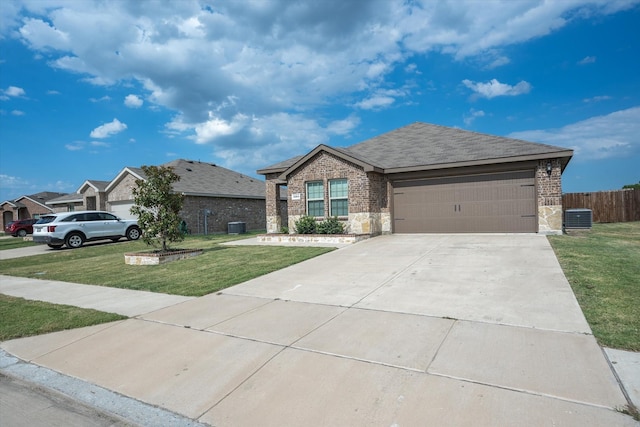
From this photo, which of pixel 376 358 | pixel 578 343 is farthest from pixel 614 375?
pixel 376 358

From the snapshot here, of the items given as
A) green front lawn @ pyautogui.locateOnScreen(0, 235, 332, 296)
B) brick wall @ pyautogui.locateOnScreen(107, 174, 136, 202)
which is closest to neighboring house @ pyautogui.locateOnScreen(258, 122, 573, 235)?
green front lawn @ pyautogui.locateOnScreen(0, 235, 332, 296)

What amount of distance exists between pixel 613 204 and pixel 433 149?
12.8 metres

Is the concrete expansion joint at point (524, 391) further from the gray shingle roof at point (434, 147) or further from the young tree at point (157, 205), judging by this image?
the gray shingle roof at point (434, 147)

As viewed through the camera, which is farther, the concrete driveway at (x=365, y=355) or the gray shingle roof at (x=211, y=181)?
the gray shingle roof at (x=211, y=181)

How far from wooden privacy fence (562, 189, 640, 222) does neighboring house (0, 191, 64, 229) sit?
4529 centimetres

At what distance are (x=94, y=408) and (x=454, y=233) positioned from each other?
42.1ft

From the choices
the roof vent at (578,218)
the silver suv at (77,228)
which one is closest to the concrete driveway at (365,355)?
the roof vent at (578,218)

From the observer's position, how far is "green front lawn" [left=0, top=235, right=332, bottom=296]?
7.74 meters

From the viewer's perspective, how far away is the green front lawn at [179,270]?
7.74m

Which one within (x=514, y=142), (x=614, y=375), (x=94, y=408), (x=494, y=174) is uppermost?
(x=514, y=142)

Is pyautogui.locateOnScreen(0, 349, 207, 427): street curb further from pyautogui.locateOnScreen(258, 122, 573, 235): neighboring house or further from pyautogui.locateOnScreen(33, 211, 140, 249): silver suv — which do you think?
pyautogui.locateOnScreen(33, 211, 140, 249): silver suv

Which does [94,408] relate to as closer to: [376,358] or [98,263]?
[376,358]

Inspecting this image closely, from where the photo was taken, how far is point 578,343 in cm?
385

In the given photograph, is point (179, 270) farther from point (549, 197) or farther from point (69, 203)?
point (69, 203)
